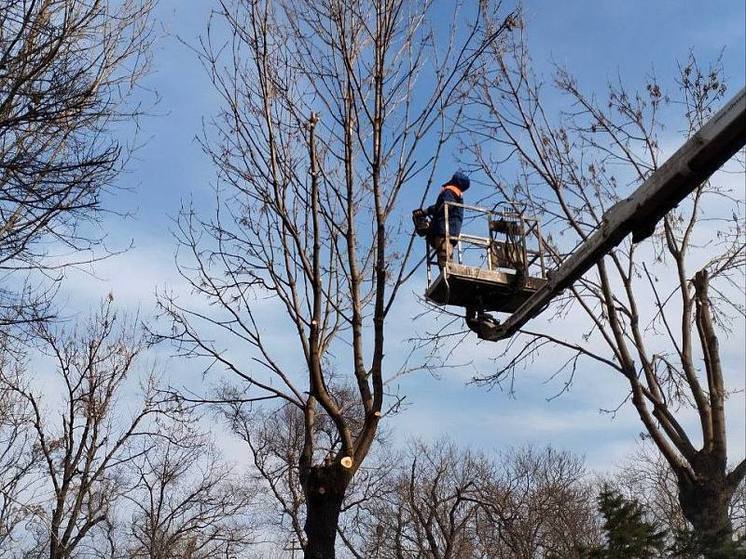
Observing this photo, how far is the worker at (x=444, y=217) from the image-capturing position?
8.52 metres

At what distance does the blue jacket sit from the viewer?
8.66m

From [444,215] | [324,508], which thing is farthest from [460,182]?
[324,508]

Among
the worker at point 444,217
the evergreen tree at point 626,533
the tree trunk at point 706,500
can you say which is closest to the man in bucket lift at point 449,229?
the worker at point 444,217

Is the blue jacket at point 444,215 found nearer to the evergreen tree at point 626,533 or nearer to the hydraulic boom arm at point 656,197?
the hydraulic boom arm at point 656,197

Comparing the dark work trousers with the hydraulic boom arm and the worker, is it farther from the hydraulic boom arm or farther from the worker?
the hydraulic boom arm

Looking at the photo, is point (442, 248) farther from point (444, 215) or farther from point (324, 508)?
point (324, 508)

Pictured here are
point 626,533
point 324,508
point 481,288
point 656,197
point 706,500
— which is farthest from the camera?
point 706,500

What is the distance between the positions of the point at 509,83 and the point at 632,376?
18.6ft

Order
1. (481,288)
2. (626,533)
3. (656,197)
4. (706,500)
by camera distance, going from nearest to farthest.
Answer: (656,197), (481,288), (626,533), (706,500)

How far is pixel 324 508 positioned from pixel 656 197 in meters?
4.34

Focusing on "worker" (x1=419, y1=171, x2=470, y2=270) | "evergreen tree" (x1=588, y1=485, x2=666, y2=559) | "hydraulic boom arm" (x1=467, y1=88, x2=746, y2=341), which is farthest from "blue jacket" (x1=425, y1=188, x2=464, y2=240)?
"evergreen tree" (x1=588, y1=485, x2=666, y2=559)

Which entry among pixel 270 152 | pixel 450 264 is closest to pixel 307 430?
pixel 450 264

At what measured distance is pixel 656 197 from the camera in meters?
6.54

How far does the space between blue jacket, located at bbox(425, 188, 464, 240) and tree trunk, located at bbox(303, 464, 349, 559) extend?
291cm
